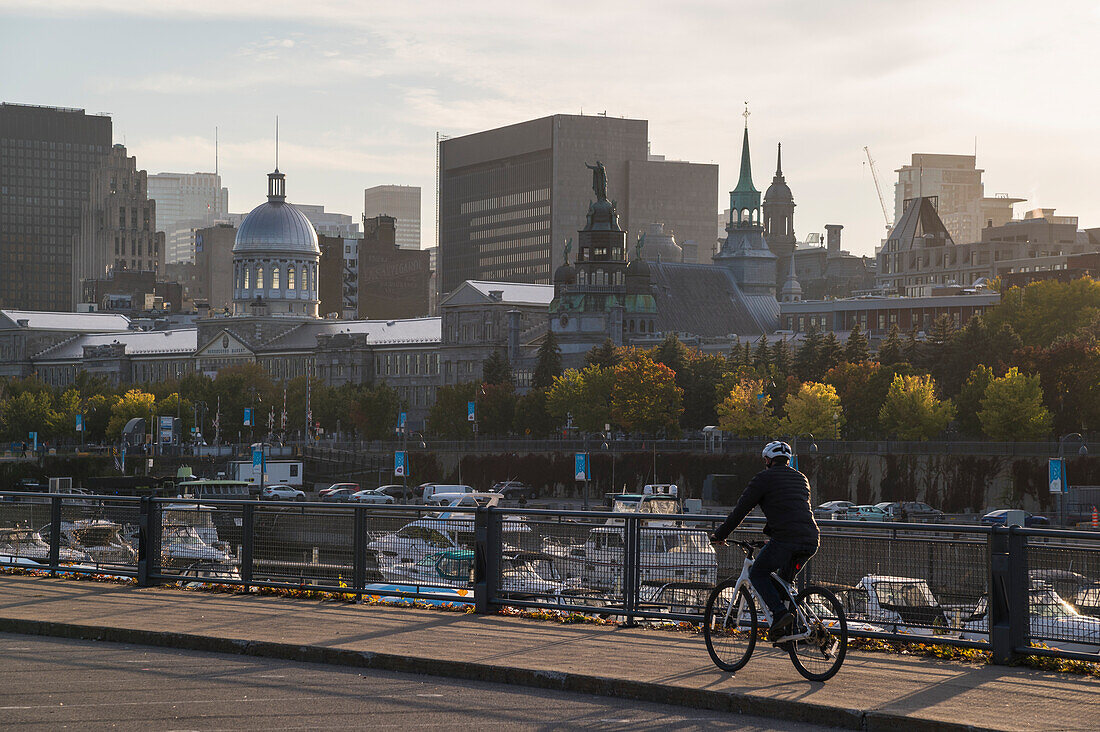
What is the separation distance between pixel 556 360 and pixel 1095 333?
44.5 meters

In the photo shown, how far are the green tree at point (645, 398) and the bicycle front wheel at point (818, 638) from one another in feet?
326

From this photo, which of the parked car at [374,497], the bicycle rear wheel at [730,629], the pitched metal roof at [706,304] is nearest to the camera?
the bicycle rear wheel at [730,629]

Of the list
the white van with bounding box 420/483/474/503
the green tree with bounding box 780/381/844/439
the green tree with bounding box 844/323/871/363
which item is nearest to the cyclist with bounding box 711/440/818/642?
the white van with bounding box 420/483/474/503

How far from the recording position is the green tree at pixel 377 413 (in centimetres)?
14762

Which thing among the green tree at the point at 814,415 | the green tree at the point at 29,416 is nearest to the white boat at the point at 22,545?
the green tree at the point at 814,415

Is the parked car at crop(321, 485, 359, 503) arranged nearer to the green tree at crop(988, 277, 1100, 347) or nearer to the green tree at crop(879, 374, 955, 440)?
the green tree at crop(879, 374, 955, 440)

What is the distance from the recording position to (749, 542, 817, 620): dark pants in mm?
18266

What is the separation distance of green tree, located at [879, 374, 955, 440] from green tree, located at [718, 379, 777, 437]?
8649mm

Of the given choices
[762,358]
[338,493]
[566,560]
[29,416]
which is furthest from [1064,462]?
[29,416]

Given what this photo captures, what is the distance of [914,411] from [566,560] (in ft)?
269

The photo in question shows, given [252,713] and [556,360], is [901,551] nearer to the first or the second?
[252,713]

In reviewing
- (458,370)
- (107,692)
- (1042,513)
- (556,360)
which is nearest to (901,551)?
(107,692)

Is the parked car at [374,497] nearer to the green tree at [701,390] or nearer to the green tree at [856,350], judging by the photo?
the green tree at [701,390]

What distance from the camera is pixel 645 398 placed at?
118m
